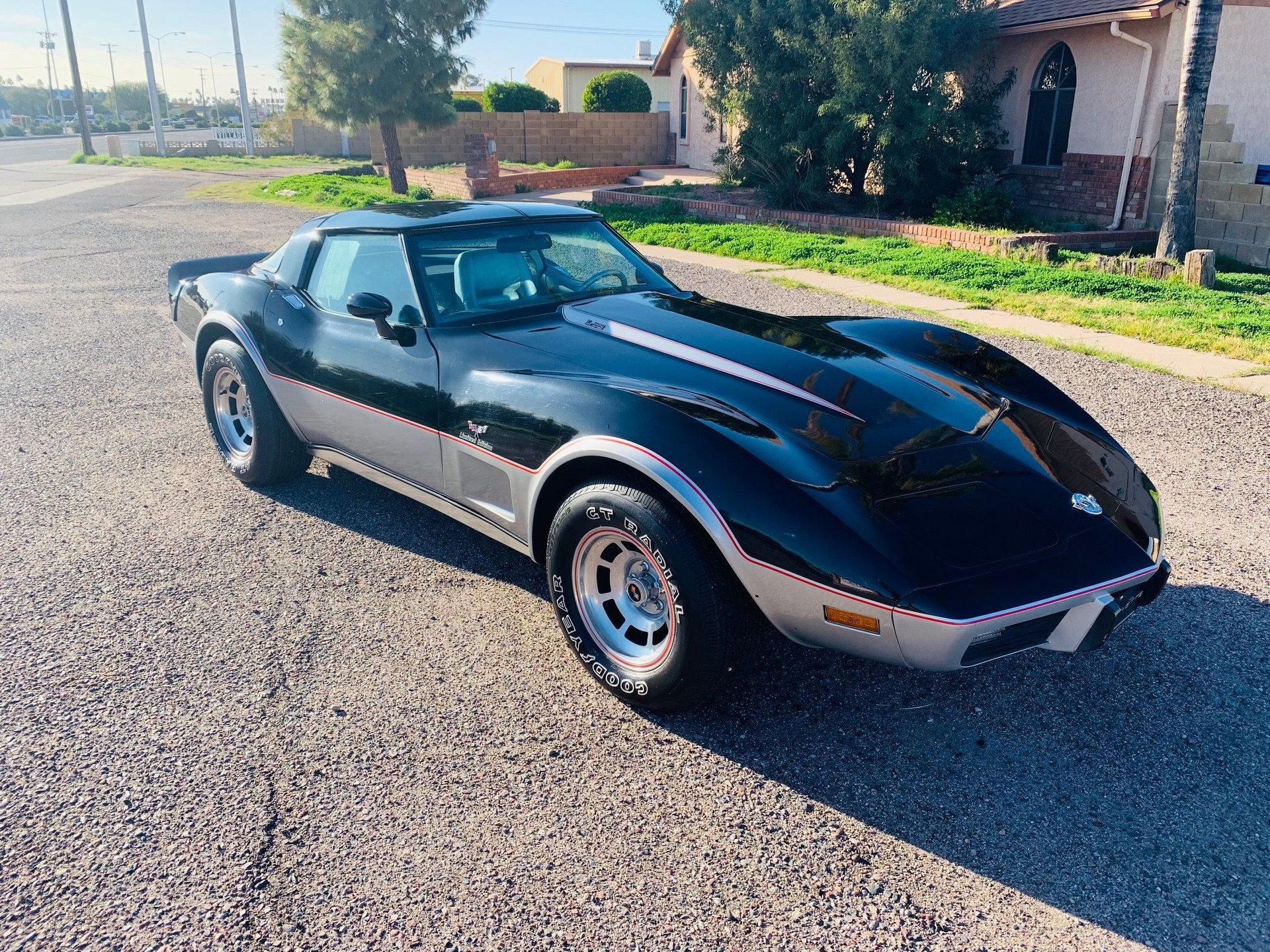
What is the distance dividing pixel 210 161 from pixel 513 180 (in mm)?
24267

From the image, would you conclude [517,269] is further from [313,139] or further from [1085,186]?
[313,139]

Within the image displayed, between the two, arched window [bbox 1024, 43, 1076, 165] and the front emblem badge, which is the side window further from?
arched window [bbox 1024, 43, 1076, 165]

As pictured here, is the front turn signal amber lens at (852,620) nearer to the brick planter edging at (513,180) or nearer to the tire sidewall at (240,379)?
the tire sidewall at (240,379)

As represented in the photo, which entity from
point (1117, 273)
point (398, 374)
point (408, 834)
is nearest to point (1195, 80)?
point (1117, 273)

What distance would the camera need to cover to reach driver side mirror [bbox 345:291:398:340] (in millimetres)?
3908

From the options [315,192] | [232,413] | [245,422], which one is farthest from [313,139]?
[245,422]

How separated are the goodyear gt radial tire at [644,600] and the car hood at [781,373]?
0.46 m

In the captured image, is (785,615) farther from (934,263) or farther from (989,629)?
(934,263)

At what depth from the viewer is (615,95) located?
29438 mm

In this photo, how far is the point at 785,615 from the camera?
9.04 feet

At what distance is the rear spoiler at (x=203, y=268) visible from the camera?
5.95 metres

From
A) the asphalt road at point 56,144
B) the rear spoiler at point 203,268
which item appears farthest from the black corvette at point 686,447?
the asphalt road at point 56,144

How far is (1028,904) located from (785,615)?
37.5 inches

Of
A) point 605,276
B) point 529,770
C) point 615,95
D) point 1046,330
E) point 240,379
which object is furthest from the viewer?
point 615,95
